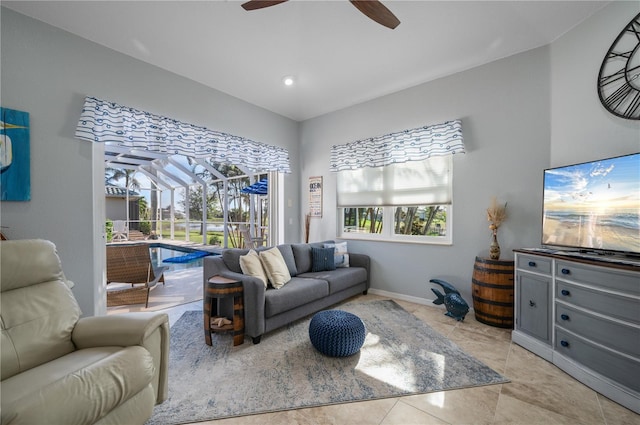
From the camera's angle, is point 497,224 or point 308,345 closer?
point 308,345

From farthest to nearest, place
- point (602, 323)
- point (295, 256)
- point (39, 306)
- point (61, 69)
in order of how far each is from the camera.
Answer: point (295, 256)
point (61, 69)
point (602, 323)
point (39, 306)

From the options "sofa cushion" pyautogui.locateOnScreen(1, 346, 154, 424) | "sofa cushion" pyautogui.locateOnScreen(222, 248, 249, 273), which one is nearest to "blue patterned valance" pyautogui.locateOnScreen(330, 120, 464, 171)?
"sofa cushion" pyautogui.locateOnScreen(222, 248, 249, 273)

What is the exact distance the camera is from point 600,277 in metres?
1.80

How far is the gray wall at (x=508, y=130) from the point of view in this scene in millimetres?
2309

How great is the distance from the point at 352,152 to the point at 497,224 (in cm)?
220

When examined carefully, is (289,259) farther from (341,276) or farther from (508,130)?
(508,130)

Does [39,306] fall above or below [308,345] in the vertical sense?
above

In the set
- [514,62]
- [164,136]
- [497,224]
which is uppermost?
[514,62]

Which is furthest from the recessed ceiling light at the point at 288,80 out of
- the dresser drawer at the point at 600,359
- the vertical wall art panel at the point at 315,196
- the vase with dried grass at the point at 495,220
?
the dresser drawer at the point at 600,359

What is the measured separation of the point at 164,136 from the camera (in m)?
3.00

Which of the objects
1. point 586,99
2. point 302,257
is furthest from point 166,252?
point 586,99

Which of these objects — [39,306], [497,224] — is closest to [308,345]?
[39,306]

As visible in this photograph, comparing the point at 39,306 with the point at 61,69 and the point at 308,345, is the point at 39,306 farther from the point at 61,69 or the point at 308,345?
the point at 61,69

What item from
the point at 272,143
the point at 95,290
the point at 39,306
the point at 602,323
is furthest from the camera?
the point at 272,143
